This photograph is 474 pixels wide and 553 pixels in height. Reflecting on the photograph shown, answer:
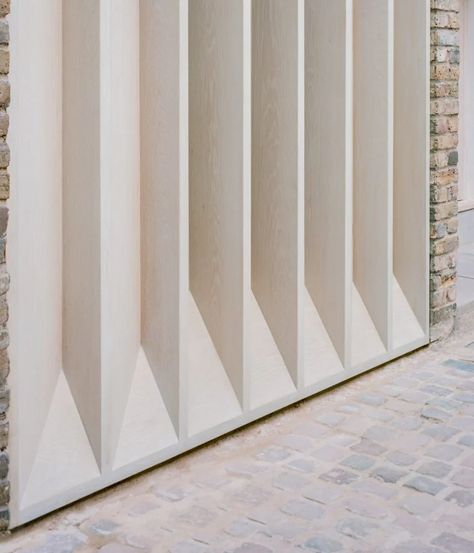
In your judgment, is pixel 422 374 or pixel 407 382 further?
pixel 422 374

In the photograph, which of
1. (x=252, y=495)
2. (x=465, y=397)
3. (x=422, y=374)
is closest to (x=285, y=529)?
(x=252, y=495)

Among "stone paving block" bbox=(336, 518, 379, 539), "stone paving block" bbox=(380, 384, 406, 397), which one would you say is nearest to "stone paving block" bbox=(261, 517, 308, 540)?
"stone paving block" bbox=(336, 518, 379, 539)

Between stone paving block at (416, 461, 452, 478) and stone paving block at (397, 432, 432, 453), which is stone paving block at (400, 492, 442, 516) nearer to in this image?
stone paving block at (416, 461, 452, 478)

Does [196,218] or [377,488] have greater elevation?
[196,218]

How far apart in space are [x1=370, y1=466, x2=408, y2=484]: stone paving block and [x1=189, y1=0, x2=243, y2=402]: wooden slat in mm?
642

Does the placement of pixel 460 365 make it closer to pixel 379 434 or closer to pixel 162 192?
pixel 379 434

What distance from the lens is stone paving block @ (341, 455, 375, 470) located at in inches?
124

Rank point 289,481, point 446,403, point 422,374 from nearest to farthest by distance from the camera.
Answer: point 289,481 → point 446,403 → point 422,374

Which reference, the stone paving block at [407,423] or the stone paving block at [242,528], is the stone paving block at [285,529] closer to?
the stone paving block at [242,528]

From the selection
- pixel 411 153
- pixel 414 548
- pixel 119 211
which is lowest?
pixel 414 548

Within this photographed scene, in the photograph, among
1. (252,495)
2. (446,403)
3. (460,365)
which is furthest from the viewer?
(460,365)

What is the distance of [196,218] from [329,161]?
2.68 feet

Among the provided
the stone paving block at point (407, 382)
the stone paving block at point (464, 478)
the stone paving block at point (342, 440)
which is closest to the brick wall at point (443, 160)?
the stone paving block at point (407, 382)

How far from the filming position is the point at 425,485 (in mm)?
2971
